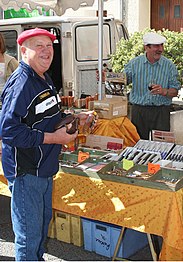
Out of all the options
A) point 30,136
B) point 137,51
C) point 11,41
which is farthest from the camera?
point 11,41

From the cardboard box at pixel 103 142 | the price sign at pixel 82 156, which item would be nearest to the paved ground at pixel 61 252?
the price sign at pixel 82 156

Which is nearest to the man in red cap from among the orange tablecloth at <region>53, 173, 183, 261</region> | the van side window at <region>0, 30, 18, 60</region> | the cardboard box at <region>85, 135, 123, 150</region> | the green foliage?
the orange tablecloth at <region>53, 173, 183, 261</region>

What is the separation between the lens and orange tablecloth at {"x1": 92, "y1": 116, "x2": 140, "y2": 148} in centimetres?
432

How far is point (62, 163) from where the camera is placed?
11.2ft

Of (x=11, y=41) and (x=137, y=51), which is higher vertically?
(x=11, y=41)

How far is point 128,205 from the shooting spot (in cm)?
293

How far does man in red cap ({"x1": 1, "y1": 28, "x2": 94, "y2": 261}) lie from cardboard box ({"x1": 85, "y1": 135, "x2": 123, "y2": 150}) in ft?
3.79

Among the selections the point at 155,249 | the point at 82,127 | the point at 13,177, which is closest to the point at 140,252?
the point at 155,249

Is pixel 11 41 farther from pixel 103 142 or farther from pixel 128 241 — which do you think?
pixel 128 241

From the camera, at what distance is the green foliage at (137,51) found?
23.1 feet


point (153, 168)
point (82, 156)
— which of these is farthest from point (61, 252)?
point (153, 168)

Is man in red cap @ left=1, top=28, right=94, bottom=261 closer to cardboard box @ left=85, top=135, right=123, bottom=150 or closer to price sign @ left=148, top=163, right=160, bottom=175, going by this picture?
price sign @ left=148, top=163, right=160, bottom=175

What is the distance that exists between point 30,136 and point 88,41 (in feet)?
17.1

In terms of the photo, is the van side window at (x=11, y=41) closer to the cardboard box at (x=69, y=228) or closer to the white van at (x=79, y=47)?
the white van at (x=79, y=47)
